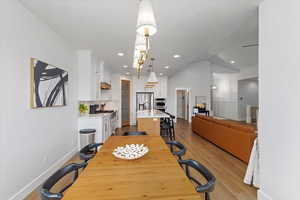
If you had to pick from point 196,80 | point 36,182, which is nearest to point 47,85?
point 36,182

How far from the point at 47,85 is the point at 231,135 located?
13.5ft

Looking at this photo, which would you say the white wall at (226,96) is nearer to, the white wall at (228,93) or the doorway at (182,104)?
the white wall at (228,93)

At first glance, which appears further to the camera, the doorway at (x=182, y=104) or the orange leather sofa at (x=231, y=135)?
the doorway at (x=182, y=104)

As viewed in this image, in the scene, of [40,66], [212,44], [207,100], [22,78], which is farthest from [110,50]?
[207,100]

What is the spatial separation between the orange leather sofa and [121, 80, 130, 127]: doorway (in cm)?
401

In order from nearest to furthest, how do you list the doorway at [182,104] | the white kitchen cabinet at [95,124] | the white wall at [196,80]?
the white kitchen cabinet at [95,124] < the white wall at [196,80] < the doorway at [182,104]

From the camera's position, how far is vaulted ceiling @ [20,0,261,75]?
2059mm

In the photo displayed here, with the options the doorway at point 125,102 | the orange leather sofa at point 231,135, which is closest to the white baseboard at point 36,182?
the orange leather sofa at point 231,135

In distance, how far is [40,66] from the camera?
7.84 feet

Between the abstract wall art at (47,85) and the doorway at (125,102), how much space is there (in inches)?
169

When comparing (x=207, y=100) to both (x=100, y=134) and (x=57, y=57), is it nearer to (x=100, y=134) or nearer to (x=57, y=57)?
(x=100, y=134)

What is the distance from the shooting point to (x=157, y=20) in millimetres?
2488
